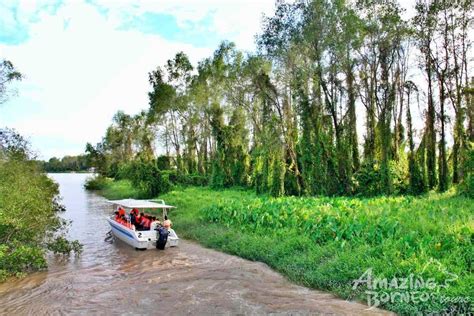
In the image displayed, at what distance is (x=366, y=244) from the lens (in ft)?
34.8

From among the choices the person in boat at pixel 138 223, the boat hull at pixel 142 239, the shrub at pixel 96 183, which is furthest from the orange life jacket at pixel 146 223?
the shrub at pixel 96 183

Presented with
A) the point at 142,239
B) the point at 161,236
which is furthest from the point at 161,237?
the point at 142,239

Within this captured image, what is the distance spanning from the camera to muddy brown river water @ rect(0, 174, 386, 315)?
8.54 metres

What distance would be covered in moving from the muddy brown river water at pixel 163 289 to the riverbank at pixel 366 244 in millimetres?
557

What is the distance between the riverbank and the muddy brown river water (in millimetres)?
557

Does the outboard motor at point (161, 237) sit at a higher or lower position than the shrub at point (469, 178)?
lower

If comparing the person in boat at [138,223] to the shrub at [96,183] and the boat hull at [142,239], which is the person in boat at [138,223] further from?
the shrub at [96,183]

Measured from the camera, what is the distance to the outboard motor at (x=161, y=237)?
14.5 metres

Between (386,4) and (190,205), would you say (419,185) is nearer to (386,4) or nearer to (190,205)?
(386,4)

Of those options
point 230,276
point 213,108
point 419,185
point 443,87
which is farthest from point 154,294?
point 213,108

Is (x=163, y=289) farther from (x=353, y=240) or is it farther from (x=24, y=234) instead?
(x=24, y=234)

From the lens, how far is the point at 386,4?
22.6 m

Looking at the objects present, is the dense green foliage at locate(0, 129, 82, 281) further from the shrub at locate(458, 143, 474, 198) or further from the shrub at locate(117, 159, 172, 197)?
the shrub at locate(458, 143, 474, 198)

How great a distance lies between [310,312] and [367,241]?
11.9 ft
